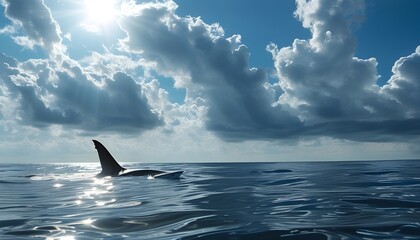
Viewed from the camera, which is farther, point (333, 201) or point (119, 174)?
point (119, 174)

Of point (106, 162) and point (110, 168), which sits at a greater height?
point (106, 162)

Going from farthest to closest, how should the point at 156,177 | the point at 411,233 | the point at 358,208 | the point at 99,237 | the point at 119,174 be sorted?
the point at 119,174 → the point at 156,177 → the point at 358,208 → the point at 99,237 → the point at 411,233

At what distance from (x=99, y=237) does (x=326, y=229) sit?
16.9ft

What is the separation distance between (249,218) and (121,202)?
670 centimetres

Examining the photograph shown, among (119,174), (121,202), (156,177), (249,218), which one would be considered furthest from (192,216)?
(119,174)

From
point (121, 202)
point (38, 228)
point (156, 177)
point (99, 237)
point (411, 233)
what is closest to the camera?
point (411, 233)

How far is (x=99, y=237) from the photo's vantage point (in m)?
7.62

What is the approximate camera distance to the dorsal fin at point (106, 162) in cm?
3130

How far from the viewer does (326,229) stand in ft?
25.0

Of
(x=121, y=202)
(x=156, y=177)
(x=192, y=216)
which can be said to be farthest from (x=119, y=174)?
(x=192, y=216)

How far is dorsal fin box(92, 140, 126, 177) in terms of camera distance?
31.3m

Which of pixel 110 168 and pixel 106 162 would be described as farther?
pixel 110 168

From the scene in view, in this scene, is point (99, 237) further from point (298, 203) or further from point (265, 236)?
point (298, 203)

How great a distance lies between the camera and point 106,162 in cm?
3225
